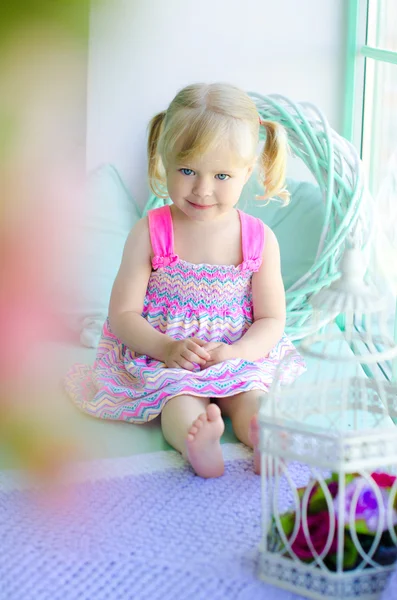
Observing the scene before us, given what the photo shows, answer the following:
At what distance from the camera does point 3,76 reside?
6.6 inches

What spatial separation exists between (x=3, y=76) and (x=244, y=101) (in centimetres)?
104

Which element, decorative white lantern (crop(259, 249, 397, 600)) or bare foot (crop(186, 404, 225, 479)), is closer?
decorative white lantern (crop(259, 249, 397, 600))

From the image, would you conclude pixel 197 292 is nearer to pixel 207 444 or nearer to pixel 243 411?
pixel 243 411

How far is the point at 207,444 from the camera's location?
92 centimetres

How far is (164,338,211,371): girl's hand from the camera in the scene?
1.09 m

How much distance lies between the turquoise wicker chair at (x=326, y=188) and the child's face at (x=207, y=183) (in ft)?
1.00

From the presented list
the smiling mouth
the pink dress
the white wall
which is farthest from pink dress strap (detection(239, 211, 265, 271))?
the white wall

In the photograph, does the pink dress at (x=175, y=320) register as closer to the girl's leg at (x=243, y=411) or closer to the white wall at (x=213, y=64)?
the girl's leg at (x=243, y=411)

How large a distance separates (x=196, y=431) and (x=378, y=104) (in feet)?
3.90

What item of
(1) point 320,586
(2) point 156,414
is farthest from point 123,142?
(1) point 320,586

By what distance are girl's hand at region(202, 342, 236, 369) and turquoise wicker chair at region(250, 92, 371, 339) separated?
351 millimetres

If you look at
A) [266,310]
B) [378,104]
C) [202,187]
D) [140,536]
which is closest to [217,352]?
[266,310]

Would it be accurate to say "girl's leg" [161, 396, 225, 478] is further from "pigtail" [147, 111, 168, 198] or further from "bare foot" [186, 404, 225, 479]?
"pigtail" [147, 111, 168, 198]

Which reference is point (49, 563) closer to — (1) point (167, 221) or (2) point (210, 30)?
(1) point (167, 221)
